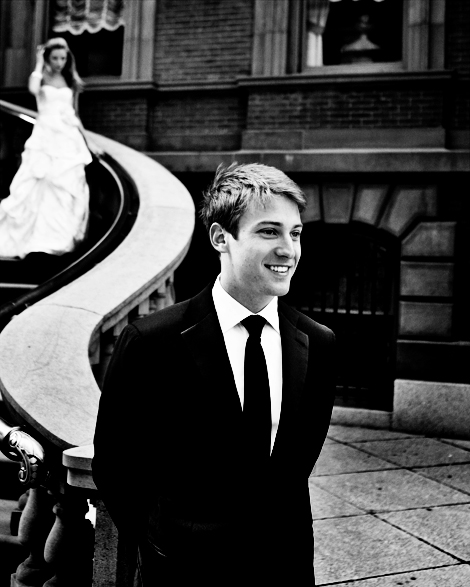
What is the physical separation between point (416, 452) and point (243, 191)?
5.45 metres

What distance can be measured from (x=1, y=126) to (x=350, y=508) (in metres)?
7.28

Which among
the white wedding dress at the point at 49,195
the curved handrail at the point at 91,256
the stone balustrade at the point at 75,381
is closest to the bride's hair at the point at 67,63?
the white wedding dress at the point at 49,195

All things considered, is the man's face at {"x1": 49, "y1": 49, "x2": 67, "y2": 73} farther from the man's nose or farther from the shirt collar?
the man's nose

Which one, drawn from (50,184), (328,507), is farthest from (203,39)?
(328,507)

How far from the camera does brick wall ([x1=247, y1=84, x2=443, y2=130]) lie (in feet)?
27.5

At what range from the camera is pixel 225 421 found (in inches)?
69.5

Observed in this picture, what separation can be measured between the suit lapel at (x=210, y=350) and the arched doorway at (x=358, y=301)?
265 inches

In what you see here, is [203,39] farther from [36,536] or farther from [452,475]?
[36,536]

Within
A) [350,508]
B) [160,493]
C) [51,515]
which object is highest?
[160,493]

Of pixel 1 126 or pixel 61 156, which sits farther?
pixel 1 126

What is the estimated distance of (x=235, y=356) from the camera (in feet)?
6.10

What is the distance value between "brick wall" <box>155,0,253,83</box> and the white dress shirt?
7844 mm

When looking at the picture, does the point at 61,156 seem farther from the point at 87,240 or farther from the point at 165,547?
the point at 165,547

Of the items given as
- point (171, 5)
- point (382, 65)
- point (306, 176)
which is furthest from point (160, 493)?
→ point (171, 5)
